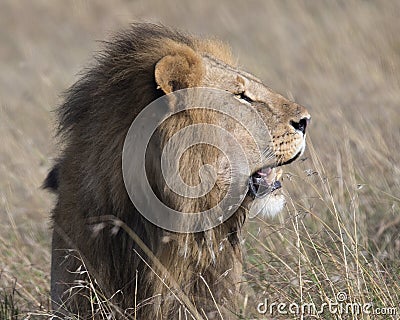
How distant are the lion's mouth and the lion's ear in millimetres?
471

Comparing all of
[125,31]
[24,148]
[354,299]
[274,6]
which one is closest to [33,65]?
[24,148]

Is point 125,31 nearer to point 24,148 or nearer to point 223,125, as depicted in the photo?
point 223,125

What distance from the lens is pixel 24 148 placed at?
7332mm

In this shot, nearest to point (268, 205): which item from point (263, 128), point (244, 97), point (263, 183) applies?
point (263, 183)

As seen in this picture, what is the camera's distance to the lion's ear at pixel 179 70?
3438 millimetres

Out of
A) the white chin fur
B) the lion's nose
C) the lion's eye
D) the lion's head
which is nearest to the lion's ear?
the lion's head

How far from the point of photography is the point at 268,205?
373 cm

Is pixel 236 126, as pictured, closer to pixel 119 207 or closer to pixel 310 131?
pixel 119 207

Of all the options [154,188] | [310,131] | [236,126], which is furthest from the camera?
[310,131]

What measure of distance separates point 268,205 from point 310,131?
3.53 m

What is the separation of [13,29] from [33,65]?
4.78 metres

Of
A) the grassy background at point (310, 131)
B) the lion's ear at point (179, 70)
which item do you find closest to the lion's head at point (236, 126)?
the lion's ear at point (179, 70)

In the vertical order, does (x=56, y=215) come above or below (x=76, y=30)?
below

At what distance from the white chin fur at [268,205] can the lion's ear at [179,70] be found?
579 mm
